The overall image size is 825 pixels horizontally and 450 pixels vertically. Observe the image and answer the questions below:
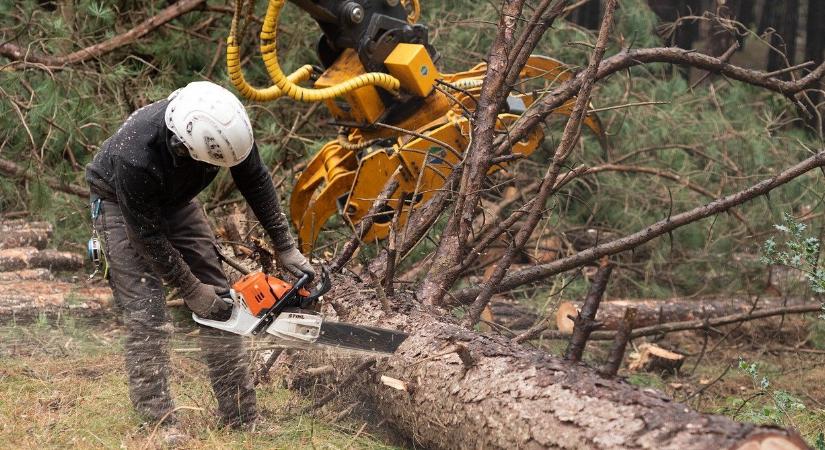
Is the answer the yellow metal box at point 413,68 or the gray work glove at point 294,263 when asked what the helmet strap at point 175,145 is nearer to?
the gray work glove at point 294,263

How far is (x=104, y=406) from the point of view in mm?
3936

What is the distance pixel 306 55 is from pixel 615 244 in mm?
3471

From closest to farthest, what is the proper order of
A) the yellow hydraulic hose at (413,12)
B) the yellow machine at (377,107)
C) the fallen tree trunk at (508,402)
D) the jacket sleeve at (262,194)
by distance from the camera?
the fallen tree trunk at (508,402)
the jacket sleeve at (262,194)
the yellow machine at (377,107)
the yellow hydraulic hose at (413,12)

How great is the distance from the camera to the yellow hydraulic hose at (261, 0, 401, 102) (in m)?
4.57

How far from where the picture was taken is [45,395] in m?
4.09

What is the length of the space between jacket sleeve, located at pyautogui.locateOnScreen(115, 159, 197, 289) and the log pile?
5.70 feet

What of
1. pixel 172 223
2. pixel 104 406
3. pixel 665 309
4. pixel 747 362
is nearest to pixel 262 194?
pixel 172 223

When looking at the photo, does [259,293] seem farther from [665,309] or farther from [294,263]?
[665,309]

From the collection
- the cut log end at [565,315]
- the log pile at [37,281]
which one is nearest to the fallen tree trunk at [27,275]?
the log pile at [37,281]

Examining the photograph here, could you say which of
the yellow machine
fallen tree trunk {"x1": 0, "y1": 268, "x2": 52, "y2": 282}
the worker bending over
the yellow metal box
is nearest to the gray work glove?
the worker bending over

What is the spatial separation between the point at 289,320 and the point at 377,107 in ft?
6.05

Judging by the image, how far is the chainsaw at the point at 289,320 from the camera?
3645 millimetres

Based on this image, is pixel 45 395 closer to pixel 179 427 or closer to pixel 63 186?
pixel 179 427

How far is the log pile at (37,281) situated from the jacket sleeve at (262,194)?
1.80 m
